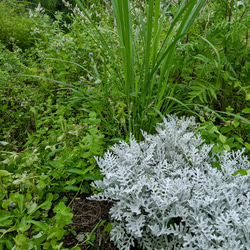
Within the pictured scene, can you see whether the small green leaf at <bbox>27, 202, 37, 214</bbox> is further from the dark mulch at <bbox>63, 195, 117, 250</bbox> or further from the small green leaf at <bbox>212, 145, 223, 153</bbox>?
the small green leaf at <bbox>212, 145, 223, 153</bbox>

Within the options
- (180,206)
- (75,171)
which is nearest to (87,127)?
(75,171)

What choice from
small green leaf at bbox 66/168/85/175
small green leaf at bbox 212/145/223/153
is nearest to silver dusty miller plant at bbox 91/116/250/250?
small green leaf at bbox 212/145/223/153

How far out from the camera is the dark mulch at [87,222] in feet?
3.73

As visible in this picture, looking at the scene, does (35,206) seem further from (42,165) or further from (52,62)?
(52,62)

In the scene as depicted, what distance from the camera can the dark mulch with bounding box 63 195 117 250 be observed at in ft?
3.73

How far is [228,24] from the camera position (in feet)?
4.75

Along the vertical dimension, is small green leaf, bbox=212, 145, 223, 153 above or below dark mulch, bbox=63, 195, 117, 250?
above

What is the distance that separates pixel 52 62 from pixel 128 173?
1768 millimetres

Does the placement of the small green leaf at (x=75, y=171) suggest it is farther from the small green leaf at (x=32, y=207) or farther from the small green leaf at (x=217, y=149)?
the small green leaf at (x=217, y=149)

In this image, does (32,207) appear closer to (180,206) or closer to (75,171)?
(75,171)

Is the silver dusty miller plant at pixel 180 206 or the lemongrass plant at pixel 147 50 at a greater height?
the lemongrass plant at pixel 147 50

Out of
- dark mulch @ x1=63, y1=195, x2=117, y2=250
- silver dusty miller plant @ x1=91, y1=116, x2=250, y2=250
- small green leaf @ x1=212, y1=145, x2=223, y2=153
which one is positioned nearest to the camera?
silver dusty miller plant @ x1=91, y1=116, x2=250, y2=250

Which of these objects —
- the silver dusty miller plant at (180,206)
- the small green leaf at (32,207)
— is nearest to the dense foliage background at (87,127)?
the small green leaf at (32,207)

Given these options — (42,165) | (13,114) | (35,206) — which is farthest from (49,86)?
(35,206)
